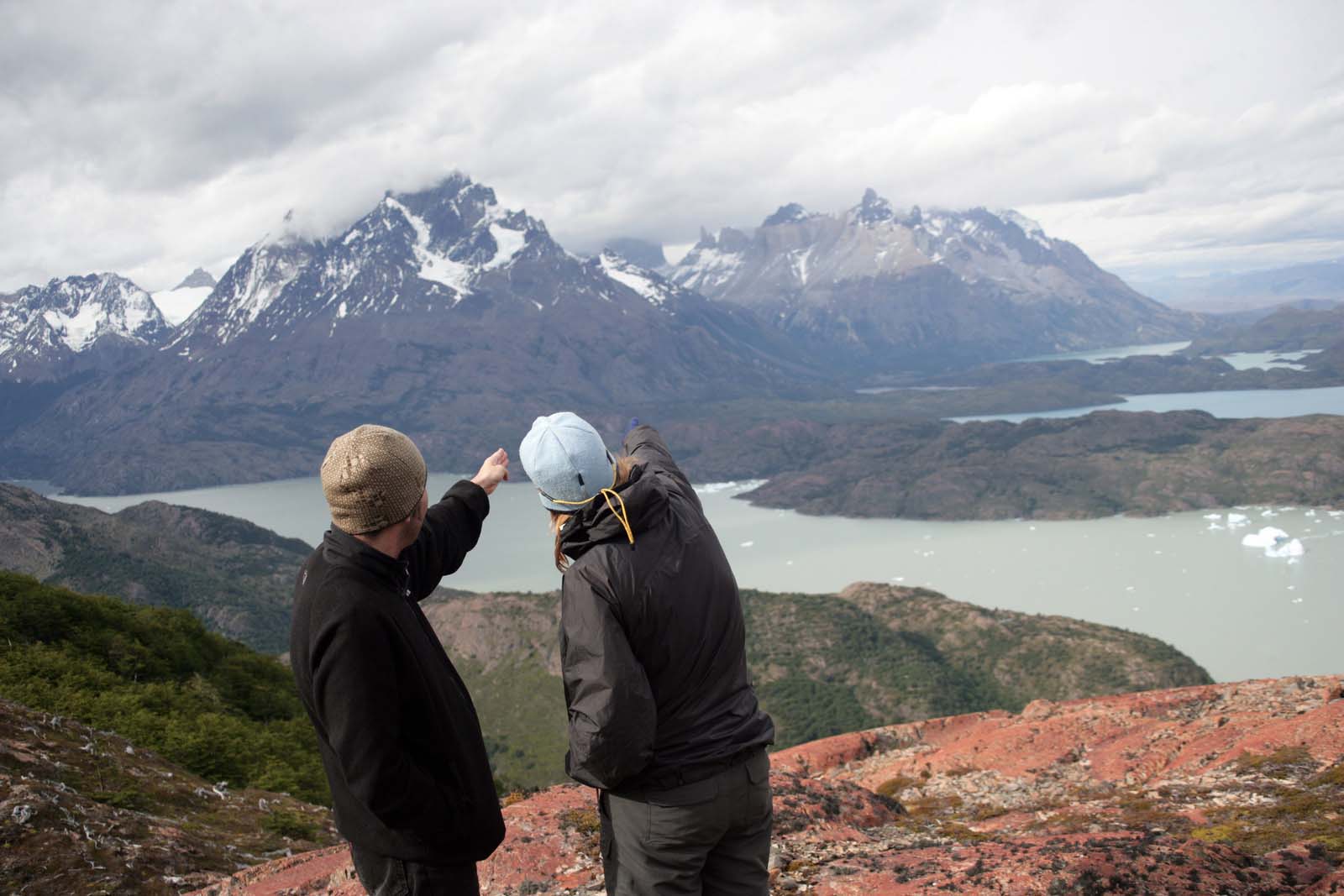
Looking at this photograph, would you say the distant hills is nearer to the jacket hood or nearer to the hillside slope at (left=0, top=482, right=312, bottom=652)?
the hillside slope at (left=0, top=482, right=312, bottom=652)

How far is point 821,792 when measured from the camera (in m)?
8.76

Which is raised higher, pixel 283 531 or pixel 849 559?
pixel 283 531

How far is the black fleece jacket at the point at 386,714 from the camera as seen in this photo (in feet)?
10.5

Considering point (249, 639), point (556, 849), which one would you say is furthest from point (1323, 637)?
point (249, 639)

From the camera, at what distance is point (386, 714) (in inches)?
127

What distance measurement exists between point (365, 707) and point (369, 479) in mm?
867

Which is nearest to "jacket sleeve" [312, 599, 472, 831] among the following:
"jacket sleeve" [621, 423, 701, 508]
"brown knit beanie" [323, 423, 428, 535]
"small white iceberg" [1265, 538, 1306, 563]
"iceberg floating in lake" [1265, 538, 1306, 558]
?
"brown knit beanie" [323, 423, 428, 535]

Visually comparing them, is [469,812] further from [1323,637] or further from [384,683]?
[1323,637]

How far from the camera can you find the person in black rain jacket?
3.50m

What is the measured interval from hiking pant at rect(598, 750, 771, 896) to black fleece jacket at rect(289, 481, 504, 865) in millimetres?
572

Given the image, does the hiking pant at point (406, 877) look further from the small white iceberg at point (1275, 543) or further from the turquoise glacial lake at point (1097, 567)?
the small white iceberg at point (1275, 543)

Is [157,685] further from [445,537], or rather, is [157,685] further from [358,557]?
[358,557]

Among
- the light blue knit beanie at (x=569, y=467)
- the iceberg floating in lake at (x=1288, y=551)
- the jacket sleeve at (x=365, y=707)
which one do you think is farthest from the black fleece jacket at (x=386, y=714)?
the iceberg floating in lake at (x=1288, y=551)

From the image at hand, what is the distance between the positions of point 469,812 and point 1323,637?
10067cm
